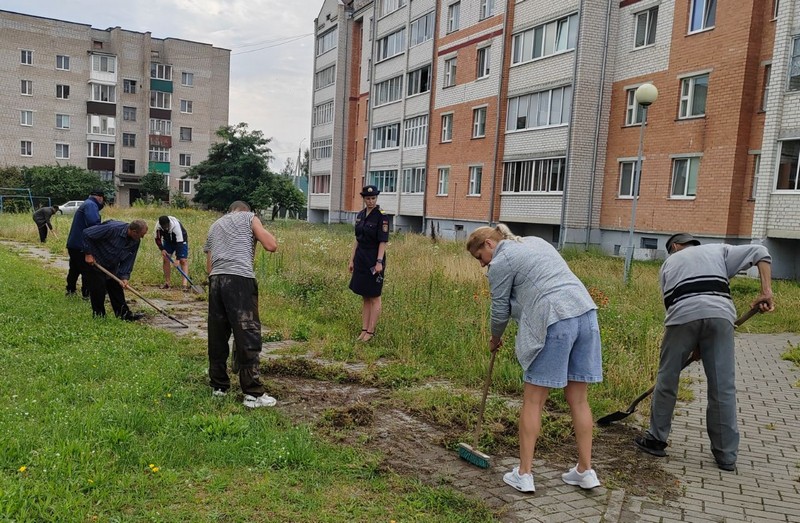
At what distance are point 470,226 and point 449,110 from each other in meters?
6.37

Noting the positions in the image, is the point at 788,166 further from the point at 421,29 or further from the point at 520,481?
the point at 421,29

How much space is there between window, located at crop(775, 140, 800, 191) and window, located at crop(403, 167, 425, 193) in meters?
18.7

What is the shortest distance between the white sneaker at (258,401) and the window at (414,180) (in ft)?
93.5

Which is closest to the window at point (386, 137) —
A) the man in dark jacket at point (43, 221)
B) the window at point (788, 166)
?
the man in dark jacket at point (43, 221)

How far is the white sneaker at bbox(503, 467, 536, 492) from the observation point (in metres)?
3.91

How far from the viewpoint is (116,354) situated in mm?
6375

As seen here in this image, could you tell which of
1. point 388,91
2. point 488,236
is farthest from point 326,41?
point 488,236

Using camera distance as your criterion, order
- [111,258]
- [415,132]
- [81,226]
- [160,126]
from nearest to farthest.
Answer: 1. [111,258]
2. [81,226]
3. [415,132]
4. [160,126]

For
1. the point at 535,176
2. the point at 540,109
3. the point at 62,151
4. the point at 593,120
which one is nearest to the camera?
the point at 593,120

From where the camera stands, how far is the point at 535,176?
25.5 meters

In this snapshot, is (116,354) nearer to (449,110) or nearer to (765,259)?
(765,259)

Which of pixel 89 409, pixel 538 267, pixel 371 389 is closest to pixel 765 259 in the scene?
pixel 538 267

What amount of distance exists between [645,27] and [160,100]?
47.8 meters

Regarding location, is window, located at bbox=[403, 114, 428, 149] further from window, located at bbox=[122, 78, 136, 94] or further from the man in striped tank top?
window, located at bbox=[122, 78, 136, 94]
